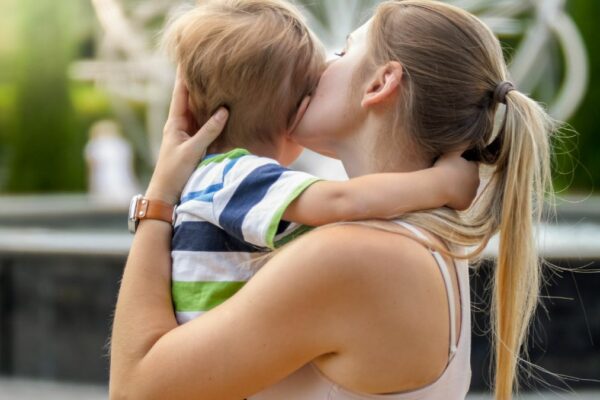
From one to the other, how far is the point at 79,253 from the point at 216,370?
4.50m

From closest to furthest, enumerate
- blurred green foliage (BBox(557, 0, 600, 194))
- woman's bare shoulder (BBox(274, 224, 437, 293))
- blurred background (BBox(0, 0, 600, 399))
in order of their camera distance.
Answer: woman's bare shoulder (BBox(274, 224, 437, 293))
blurred background (BBox(0, 0, 600, 399))
blurred green foliage (BBox(557, 0, 600, 194))

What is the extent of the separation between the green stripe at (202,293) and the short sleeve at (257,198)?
0.10m

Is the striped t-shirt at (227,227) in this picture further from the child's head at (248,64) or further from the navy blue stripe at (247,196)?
the child's head at (248,64)

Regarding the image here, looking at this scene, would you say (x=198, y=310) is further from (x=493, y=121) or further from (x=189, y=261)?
(x=493, y=121)

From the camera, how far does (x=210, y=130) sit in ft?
7.09

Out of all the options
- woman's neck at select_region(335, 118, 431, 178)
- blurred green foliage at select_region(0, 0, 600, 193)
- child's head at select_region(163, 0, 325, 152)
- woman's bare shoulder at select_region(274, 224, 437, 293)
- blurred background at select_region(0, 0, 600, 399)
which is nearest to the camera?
woman's bare shoulder at select_region(274, 224, 437, 293)

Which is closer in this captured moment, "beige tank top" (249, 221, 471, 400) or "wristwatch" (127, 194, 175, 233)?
"beige tank top" (249, 221, 471, 400)

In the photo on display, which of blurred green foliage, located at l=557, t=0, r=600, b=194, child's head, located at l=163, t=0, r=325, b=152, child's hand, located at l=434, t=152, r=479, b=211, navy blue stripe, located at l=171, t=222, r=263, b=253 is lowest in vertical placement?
blurred green foliage, located at l=557, t=0, r=600, b=194

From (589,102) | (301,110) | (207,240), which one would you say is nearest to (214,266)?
(207,240)

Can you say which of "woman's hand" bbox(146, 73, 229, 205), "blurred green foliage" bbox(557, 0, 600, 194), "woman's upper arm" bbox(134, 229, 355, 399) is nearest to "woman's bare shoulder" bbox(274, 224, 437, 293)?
"woman's upper arm" bbox(134, 229, 355, 399)

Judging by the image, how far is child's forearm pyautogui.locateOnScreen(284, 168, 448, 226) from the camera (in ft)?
6.27

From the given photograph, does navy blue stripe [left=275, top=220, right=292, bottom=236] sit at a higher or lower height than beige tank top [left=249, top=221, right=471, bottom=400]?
higher

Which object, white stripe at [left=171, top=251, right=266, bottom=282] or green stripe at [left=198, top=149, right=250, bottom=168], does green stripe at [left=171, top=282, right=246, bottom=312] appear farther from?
green stripe at [left=198, top=149, right=250, bottom=168]

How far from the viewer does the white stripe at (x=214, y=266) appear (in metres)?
2.02
